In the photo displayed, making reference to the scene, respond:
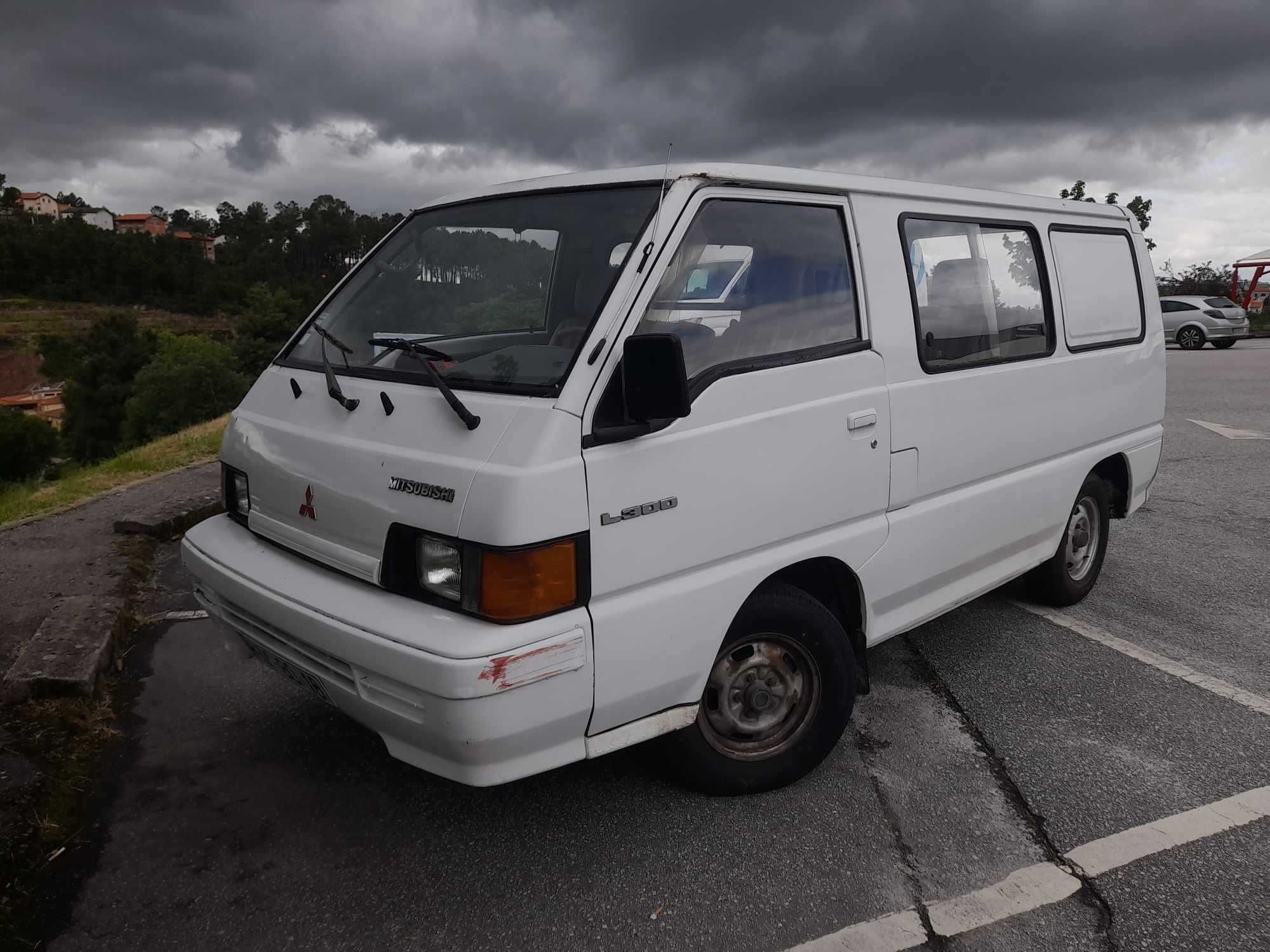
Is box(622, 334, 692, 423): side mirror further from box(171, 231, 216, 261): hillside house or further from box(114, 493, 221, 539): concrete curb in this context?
box(171, 231, 216, 261): hillside house

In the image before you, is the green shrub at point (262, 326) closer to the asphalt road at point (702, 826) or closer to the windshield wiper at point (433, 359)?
the asphalt road at point (702, 826)

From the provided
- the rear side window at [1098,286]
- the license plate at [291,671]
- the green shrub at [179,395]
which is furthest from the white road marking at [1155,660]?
Answer: the green shrub at [179,395]

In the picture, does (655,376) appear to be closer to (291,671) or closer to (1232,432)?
(291,671)

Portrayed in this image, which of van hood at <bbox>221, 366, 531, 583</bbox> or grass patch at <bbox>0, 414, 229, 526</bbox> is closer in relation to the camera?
van hood at <bbox>221, 366, 531, 583</bbox>

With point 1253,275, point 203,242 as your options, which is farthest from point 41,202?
point 1253,275

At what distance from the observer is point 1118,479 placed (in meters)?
4.93

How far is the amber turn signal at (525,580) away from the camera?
238 centimetres

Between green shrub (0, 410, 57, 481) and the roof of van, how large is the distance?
56.7 meters

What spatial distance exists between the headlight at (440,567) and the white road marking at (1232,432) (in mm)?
9836

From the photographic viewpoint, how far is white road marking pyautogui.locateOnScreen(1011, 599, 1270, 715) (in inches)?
151

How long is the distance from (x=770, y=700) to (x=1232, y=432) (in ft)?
30.3

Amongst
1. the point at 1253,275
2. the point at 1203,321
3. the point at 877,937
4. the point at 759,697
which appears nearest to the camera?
the point at 877,937

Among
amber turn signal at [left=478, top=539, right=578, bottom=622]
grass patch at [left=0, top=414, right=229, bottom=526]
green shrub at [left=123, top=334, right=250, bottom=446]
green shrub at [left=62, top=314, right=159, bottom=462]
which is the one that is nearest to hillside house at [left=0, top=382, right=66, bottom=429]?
green shrub at [left=62, top=314, right=159, bottom=462]

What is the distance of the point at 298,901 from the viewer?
2.67 meters
